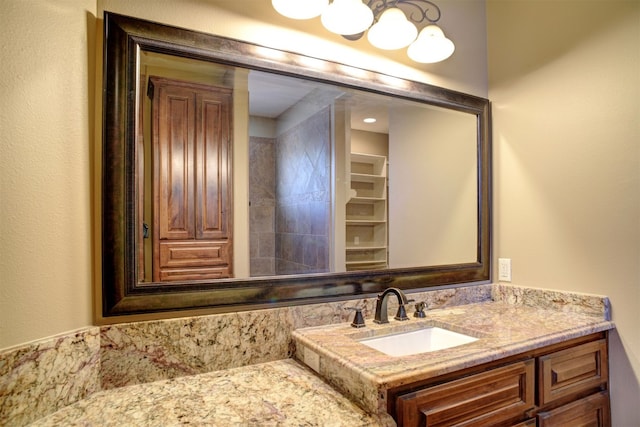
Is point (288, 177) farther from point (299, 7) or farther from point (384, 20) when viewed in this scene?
point (384, 20)

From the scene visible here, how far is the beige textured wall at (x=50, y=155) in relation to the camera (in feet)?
2.83

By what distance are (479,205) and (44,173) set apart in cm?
179

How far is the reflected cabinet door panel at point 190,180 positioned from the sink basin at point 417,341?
2.09ft

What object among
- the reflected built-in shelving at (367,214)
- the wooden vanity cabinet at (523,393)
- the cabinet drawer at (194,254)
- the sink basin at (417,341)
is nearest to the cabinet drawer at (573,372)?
the wooden vanity cabinet at (523,393)

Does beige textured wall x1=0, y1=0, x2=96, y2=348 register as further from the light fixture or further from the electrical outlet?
the electrical outlet

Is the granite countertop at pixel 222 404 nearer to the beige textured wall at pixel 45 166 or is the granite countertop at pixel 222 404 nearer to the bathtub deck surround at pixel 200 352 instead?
the bathtub deck surround at pixel 200 352

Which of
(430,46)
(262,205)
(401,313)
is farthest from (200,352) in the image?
(430,46)

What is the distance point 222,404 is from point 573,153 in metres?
1.67

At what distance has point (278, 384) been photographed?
107cm

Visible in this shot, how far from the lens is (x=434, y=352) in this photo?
108cm

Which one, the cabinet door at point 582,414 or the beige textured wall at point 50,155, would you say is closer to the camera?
the beige textured wall at point 50,155

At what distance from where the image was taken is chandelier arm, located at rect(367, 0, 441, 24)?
60.9 inches

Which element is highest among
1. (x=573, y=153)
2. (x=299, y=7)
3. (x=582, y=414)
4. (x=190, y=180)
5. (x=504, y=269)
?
(x=299, y=7)

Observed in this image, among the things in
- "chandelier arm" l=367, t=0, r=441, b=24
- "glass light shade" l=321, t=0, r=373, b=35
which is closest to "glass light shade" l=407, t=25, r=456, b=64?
"chandelier arm" l=367, t=0, r=441, b=24
